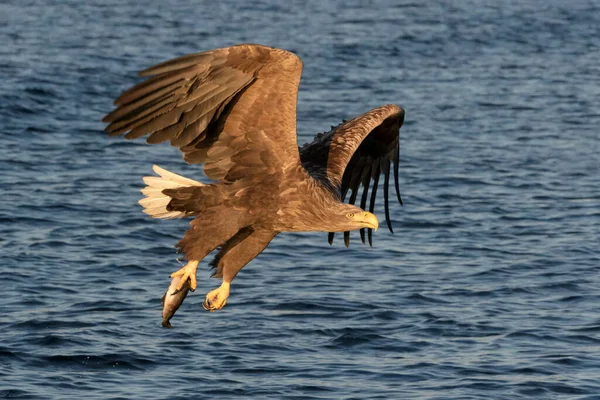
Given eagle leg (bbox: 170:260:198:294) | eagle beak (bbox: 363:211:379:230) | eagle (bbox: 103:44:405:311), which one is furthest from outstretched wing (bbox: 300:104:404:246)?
eagle leg (bbox: 170:260:198:294)

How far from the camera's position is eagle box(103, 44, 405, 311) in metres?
7.37

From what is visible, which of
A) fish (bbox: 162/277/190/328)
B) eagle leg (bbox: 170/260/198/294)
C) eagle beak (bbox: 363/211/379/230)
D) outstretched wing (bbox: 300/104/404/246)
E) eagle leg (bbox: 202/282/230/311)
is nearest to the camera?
eagle beak (bbox: 363/211/379/230)

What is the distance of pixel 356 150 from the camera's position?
9625 millimetres

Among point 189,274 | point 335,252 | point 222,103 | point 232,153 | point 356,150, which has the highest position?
point 222,103

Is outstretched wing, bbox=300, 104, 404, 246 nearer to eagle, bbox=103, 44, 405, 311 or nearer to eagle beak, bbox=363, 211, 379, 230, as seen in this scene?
eagle, bbox=103, 44, 405, 311

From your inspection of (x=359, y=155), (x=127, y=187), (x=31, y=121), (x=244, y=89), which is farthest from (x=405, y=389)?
(x=31, y=121)

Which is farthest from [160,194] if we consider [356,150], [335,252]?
[335,252]

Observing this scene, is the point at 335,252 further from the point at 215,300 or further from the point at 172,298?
the point at 172,298

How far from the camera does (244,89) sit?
297 inches

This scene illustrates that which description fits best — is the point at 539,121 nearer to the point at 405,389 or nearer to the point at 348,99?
the point at 348,99

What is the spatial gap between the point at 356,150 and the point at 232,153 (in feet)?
6.29

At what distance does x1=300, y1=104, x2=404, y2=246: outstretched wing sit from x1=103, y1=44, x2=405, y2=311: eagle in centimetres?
6

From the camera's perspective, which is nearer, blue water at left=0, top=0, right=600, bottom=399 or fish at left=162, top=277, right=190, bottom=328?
fish at left=162, top=277, right=190, bottom=328

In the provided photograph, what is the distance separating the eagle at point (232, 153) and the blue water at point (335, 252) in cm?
210
